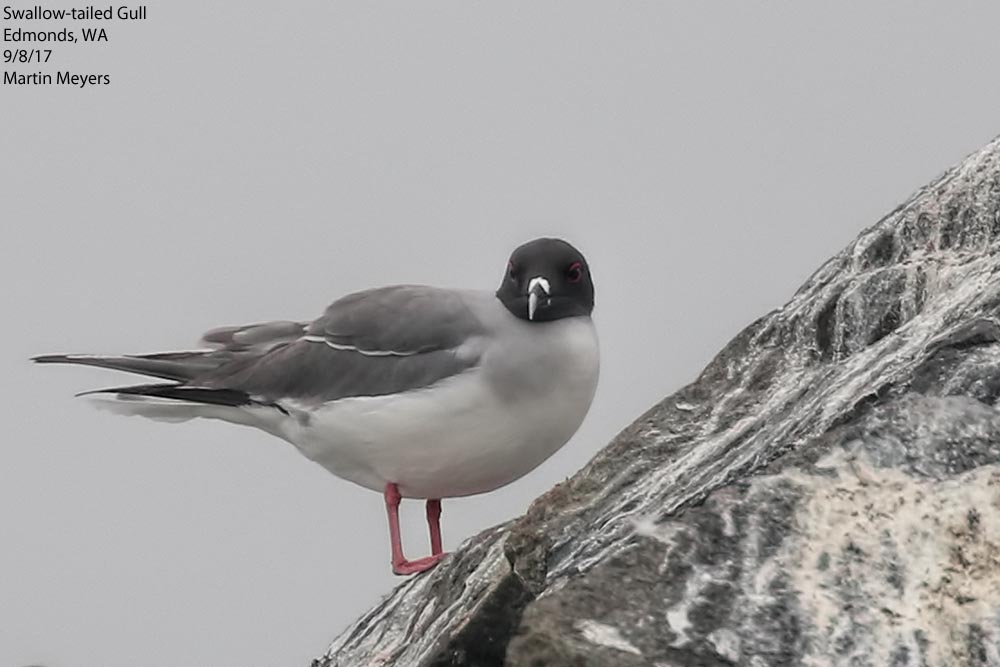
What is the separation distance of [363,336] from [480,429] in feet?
3.88

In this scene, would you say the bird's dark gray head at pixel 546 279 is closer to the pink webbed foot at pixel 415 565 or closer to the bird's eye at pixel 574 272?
the bird's eye at pixel 574 272

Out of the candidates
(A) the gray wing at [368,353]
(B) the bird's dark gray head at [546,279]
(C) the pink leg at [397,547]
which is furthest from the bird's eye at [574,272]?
(C) the pink leg at [397,547]

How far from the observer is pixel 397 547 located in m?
11.2

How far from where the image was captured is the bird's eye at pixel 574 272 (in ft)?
35.9

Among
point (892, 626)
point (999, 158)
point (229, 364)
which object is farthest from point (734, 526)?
point (229, 364)

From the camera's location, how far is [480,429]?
10.8 meters

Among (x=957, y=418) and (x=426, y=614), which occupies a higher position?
(x=957, y=418)

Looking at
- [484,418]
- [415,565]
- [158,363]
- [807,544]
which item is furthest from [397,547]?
[807,544]

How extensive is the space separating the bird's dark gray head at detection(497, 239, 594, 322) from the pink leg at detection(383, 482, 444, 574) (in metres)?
1.51

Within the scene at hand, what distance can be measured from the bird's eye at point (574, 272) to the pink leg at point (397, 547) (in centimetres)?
181

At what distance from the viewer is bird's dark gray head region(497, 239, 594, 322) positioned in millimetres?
10789

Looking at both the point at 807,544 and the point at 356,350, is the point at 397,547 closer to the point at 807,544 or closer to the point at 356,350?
the point at 356,350

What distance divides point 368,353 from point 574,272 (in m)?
1.46

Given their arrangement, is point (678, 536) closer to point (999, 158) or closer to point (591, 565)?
point (591, 565)
